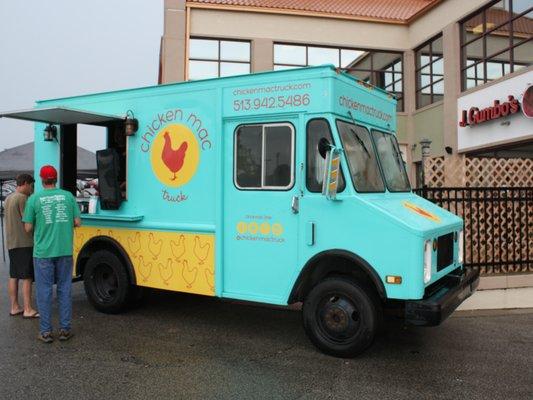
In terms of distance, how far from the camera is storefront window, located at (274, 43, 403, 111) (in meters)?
19.1

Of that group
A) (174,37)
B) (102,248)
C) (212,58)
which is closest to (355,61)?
(212,58)

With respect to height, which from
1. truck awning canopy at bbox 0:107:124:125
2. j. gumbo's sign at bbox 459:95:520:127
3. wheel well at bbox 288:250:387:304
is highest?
j. gumbo's sign at bbox 459:95:520:127

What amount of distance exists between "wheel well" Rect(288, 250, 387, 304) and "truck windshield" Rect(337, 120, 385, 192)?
682mm

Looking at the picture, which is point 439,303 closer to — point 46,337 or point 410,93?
point 46,337

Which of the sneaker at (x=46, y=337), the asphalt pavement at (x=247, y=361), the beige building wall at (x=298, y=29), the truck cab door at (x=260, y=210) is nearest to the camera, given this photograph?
the asphalt pavement at (x=247, y=361)

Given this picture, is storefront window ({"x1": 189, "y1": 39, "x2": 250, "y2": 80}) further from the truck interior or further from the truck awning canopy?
the truck awning canopy

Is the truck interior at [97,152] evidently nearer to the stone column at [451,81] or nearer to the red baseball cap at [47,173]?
the red baseball cap at [47,173]

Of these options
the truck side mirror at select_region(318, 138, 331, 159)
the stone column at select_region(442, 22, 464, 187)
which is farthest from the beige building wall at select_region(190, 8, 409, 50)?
the truck side mirror at select_region(318, 138, 331, 159)

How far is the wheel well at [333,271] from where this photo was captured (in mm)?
4672

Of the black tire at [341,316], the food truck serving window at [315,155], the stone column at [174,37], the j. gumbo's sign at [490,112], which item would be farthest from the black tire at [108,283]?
the stone column at [174,37]

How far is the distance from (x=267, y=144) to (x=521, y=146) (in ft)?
41.9

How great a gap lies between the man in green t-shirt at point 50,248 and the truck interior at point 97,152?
90 cm

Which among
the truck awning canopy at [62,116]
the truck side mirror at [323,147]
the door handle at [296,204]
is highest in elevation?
the truck awning canopy at [62,116]

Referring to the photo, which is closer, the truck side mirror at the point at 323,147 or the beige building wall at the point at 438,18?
the truck side mirror at the point at 323,147
